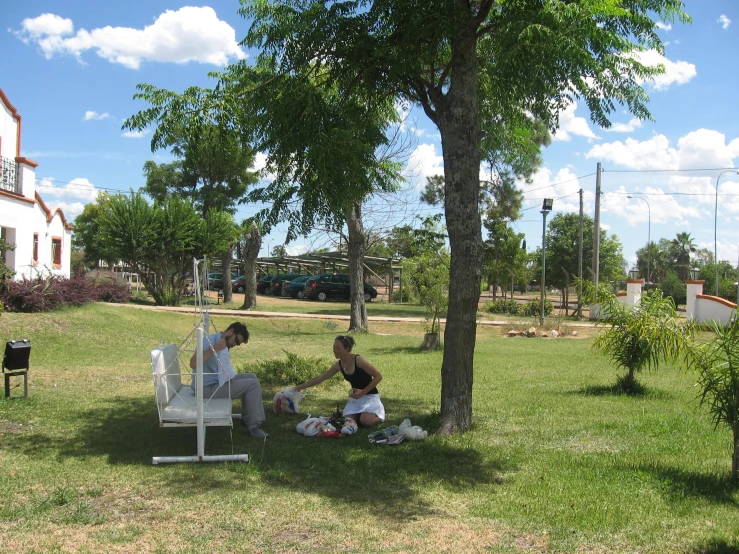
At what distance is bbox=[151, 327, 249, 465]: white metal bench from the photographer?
5625mm

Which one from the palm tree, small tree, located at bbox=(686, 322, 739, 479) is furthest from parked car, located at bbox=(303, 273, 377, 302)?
the palm tree

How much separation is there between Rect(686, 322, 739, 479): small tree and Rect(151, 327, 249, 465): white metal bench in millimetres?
3739

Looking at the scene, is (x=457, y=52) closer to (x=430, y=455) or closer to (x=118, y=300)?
(x=430, y=455)

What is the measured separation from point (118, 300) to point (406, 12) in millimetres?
21753

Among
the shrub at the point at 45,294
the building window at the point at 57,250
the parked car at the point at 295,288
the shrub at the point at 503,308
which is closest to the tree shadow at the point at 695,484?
the shrub at the point at 45,294

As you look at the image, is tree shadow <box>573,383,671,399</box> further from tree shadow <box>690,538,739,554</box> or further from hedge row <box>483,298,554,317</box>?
hedge row <box>483,298,554,317</box>

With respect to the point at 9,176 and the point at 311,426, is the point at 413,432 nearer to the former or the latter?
the point at 311,426

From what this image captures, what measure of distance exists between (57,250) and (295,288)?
14262 millimetres

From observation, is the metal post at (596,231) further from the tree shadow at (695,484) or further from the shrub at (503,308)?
the tree shadow at (695,484)

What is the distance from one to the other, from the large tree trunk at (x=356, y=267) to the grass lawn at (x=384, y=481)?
10169 mm

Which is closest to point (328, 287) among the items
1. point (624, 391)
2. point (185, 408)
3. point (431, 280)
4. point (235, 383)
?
point (431, 280)

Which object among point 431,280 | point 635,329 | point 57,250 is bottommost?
point 635,329

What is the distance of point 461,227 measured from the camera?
21.3 ft

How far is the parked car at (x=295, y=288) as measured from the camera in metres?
38.2
